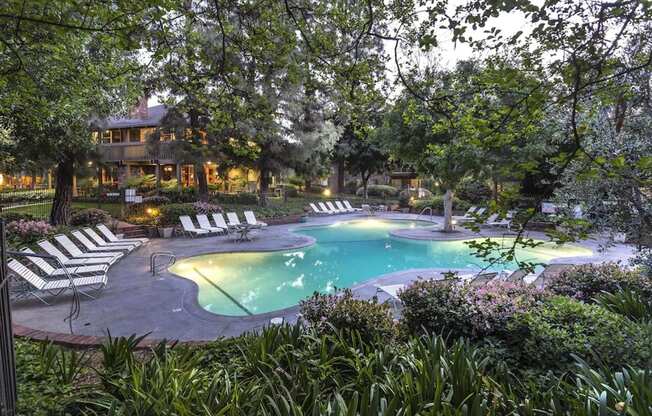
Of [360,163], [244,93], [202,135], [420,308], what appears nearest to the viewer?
[420,308]

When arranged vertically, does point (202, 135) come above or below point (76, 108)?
above

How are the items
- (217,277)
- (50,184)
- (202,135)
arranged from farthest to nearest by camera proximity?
(50,184), (202,135), (217,277)

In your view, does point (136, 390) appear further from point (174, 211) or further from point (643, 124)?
point (174, 211)

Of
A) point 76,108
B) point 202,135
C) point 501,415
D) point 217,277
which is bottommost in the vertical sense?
point 217,277

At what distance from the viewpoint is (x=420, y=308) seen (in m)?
4.62

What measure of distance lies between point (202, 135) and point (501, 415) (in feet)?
61.0

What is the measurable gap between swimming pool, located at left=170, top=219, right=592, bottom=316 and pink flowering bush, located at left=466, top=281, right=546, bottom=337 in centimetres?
235

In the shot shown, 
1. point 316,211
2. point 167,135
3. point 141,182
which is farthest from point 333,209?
point 141,182

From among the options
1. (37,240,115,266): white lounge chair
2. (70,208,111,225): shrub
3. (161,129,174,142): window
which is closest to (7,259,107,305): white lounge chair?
(37,240,115,266): white lounge chair

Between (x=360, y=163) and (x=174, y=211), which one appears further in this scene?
(x=360, y=163)

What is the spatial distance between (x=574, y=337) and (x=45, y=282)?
27.0 ft

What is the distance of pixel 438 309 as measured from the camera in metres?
4.47

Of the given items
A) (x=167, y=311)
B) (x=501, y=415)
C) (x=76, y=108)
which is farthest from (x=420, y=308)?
(x=76, y=108)

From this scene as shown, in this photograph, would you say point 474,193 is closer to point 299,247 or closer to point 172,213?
point 299,247
